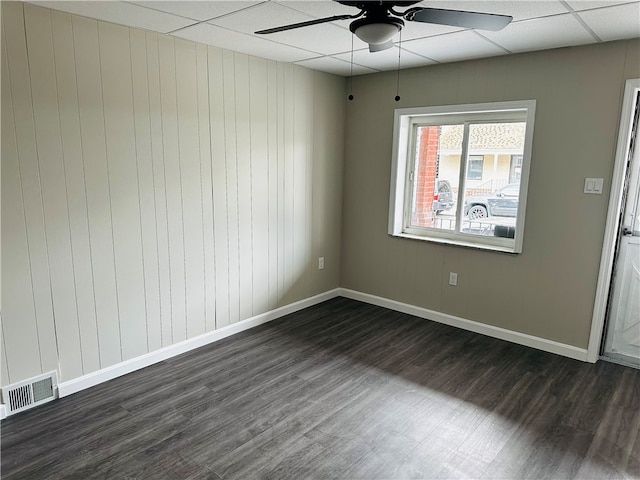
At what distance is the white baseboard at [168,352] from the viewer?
2811 mm

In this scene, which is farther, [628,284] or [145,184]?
[628,284]

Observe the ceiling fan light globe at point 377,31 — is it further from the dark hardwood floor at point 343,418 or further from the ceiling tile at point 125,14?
the dark hardwood floor at point 343,418

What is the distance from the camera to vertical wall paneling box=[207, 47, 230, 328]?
3309 millimetres

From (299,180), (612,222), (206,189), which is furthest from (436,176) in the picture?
(206,189)

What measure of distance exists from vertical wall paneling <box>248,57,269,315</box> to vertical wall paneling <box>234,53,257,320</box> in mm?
35

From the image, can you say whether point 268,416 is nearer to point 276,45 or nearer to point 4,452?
point 4,452

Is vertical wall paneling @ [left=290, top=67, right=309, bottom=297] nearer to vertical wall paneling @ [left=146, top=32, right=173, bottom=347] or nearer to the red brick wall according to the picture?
the red brick wall

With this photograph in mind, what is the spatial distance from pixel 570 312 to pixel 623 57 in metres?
1.86

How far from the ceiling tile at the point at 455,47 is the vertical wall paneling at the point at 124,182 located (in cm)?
194

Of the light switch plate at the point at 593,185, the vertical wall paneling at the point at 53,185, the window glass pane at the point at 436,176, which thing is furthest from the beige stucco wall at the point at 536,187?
the vertical wall paneling at the point at 53,185

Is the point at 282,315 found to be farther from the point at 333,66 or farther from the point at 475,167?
the point at 333,66

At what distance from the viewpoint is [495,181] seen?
12.3ft

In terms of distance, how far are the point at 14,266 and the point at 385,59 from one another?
305 cm

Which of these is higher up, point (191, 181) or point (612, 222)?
point (191, 181)
